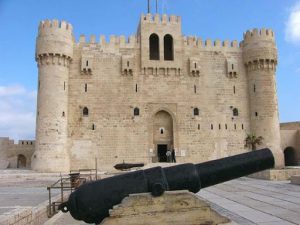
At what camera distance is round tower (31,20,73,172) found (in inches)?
885

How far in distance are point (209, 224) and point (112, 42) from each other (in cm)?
2293

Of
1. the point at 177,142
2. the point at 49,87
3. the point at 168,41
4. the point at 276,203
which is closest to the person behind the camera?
the point at 276,203

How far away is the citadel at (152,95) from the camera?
23.7 m

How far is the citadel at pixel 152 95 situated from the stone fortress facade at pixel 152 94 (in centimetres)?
7

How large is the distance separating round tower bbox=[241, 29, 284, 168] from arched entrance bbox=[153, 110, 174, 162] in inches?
243

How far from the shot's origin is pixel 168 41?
88.8 ft

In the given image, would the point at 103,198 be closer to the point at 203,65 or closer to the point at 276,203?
the point at 276,203

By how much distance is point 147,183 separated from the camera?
4.15 metres

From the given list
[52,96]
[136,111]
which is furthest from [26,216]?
→ [136,111]

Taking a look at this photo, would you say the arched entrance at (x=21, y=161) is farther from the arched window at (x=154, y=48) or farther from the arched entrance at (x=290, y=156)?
the arched entrance at (x=290, y=156)

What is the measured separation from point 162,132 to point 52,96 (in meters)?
8.21

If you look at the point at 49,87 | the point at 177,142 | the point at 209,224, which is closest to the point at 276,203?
the point at 209,224

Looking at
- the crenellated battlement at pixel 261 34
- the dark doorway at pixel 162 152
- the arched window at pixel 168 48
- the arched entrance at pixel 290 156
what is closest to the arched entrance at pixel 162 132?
the dark doorway at pixel 162 152

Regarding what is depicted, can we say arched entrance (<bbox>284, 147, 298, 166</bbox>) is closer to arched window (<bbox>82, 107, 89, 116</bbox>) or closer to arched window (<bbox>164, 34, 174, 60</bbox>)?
arched window (<bbox>164, 34, 174, 60</bbox>)
